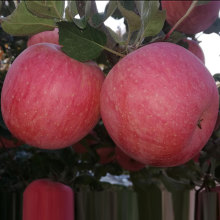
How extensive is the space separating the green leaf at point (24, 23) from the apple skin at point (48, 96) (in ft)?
0.15

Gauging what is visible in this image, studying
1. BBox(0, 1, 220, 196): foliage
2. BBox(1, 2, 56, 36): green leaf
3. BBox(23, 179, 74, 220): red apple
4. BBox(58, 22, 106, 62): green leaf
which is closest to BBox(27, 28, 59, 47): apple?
BBox(0, 1, 220, 196): foliage

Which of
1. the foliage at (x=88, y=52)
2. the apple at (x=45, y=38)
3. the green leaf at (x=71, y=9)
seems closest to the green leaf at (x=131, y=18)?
the foliage at (x=88, y=52)

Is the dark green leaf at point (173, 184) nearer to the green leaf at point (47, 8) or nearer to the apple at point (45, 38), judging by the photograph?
the apple at point (45, 38)

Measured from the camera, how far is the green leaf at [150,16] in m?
0.60

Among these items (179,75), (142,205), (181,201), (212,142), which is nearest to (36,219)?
(142,205)

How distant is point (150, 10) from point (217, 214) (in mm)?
561

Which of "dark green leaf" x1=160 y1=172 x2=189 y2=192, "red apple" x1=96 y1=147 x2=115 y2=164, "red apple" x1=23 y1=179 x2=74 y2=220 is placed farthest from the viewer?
"red apple" x1=96 y1=147 x2=115 y2=164

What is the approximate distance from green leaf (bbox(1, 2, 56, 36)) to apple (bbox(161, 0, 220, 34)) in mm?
262

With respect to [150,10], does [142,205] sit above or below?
below

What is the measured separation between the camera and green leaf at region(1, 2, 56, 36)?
668 millimetres

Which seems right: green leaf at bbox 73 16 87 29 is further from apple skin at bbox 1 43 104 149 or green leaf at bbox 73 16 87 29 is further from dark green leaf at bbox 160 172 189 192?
dark green leaf at bbox 160 172 189 192

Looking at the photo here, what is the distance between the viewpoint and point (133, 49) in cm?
70

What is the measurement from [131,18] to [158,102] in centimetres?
19

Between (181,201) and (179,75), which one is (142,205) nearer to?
(181,201)
